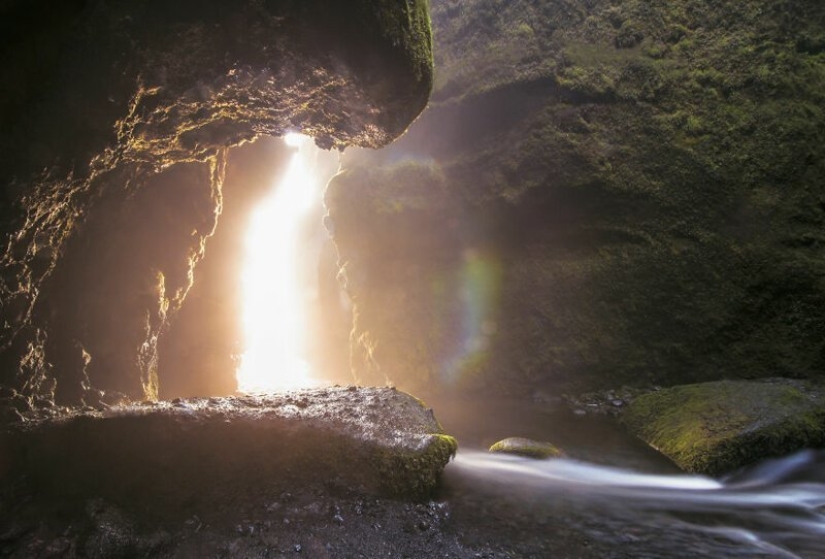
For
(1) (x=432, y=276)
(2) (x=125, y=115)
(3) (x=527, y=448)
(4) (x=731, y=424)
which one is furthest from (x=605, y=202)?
(2) (x=125, y=115)

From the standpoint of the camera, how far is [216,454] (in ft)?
15.2

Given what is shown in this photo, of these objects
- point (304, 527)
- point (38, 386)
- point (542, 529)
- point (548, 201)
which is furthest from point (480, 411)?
point (38, 386)

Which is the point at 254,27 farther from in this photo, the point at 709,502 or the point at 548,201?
the point at 548,201

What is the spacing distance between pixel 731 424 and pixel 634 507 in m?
2.73

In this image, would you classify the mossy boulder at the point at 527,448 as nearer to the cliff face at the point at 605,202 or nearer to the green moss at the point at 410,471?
the green moss at the point at 410,471

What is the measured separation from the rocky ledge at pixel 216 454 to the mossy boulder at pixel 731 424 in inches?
151

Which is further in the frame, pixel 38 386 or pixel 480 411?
pixel 480 411

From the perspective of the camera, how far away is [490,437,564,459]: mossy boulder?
265 inches

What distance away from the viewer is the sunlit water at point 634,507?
12.8ft

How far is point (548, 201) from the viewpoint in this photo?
39.9 feet

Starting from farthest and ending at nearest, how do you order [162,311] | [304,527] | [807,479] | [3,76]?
[162,311]
[807,479]
[3,76]
[304,527]

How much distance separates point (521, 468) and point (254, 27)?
6.43m

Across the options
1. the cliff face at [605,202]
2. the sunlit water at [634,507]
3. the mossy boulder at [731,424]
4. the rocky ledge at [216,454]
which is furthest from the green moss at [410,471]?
the cliff face at [605,202]

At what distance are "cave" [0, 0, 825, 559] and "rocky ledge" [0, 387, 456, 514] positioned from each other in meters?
0.03
